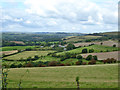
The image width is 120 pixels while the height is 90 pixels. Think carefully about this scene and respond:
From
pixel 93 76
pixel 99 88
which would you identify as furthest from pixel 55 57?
pixel 99 88

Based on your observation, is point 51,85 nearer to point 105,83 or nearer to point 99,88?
point 99,88

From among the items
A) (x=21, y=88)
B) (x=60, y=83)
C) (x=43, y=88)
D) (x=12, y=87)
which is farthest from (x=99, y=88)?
(x=12, y=87)

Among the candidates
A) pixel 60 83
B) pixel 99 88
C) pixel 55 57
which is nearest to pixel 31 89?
pixel 60 83

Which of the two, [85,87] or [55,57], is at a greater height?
[85,87]

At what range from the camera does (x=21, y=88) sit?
376 inches

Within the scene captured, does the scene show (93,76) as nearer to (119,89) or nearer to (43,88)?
(119,89)

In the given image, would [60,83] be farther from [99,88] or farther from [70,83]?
[99,88]

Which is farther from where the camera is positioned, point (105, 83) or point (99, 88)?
point (105, 83)

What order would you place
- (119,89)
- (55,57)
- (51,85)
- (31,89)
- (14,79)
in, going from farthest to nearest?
(55,57)
(14,79)
(51,85)
(31,89)
(119,89)

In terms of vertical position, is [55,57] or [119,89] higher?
[119,89]

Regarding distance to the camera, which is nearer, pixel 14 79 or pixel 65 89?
pixel 65 89

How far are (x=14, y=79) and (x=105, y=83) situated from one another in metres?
7.79

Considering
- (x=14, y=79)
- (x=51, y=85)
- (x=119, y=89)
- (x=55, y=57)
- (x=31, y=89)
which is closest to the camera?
(x=119, y=89)

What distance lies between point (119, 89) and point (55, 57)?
34.2 metres
